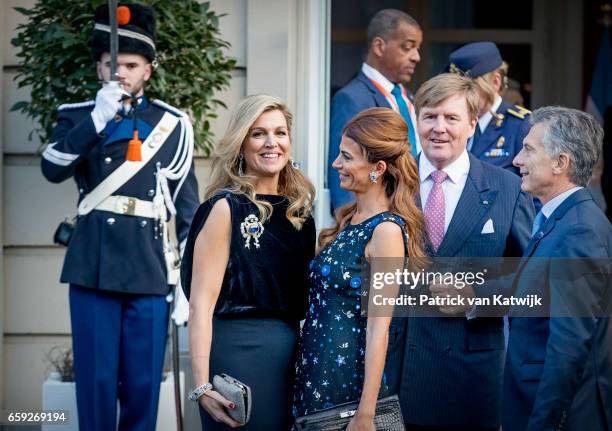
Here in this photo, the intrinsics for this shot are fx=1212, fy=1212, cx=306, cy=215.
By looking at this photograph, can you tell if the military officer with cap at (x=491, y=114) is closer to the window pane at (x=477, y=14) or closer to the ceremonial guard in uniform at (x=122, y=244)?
the ceremonial guard in uniform at (x=122, y=244)

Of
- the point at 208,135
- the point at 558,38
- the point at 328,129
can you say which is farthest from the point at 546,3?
the point at 208,135

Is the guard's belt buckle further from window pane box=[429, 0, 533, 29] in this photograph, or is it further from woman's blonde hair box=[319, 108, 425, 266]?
window pane box=[429, 0, 533, 29]

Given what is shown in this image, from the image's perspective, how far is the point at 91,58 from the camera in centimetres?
558

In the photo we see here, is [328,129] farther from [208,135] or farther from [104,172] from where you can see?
[104,172]

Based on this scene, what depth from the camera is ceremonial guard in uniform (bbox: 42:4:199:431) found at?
5219mm

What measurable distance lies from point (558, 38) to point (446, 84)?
480 cm

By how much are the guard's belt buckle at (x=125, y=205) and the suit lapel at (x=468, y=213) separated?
1491 millimetres

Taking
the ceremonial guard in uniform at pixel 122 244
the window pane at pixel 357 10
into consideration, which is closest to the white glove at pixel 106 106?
the ceremonial guard in uniform at pixel 122 244

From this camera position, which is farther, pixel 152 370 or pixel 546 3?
pixel 546 3

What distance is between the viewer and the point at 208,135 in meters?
6.05

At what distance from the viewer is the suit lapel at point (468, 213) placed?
14.7 feet

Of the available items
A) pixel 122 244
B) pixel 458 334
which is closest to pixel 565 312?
pixel 458 334

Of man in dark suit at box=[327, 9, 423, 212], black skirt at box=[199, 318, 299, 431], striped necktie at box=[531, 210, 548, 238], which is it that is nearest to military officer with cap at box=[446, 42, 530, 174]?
man in dark suit at box=[327, 9, 423, 212]

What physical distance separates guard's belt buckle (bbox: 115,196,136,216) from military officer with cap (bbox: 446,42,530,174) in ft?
5.18
